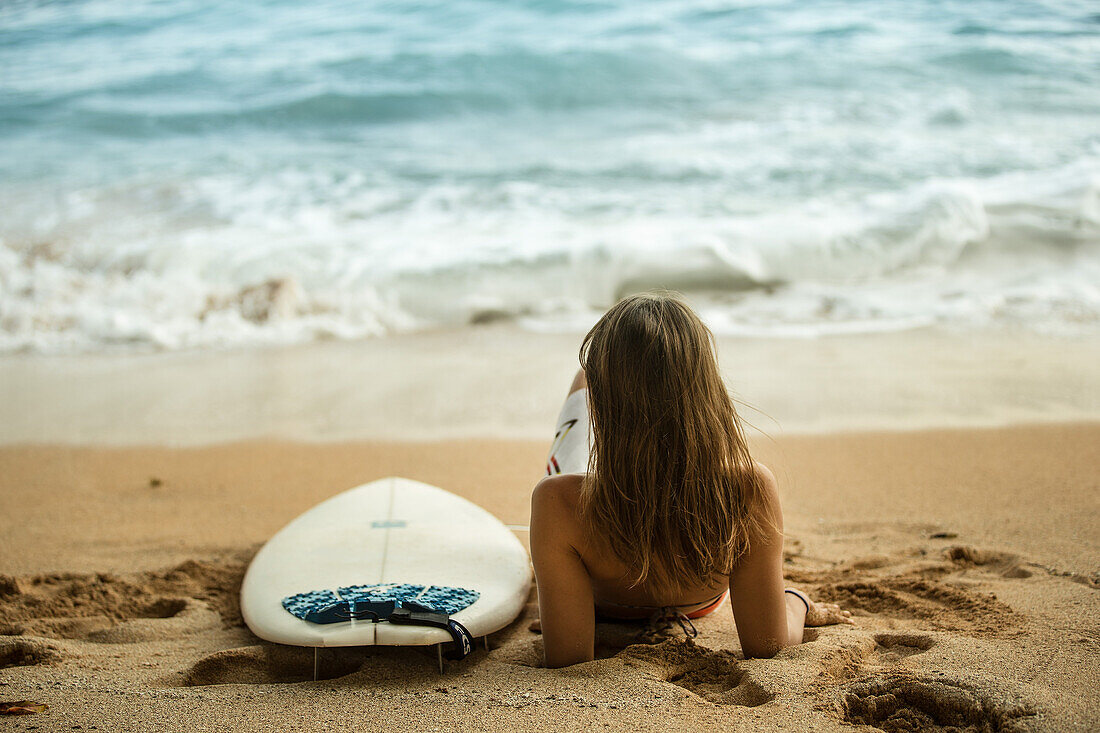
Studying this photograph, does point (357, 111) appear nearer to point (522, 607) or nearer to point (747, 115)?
point (747, 115)

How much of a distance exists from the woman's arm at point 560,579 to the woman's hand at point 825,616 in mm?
645

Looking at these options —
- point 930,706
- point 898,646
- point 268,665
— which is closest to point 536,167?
point 268,665

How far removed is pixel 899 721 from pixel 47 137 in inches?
520

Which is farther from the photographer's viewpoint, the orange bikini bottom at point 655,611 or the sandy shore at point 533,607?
the orange bikini bottom at point 655,611

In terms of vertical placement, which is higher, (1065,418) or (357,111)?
(357,111)

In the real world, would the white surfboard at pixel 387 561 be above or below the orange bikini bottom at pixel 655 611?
above

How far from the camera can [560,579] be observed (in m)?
2.14

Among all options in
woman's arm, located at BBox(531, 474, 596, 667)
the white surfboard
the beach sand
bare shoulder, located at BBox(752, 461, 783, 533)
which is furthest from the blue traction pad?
bare shoulder, located at BBox(752, 461, 783, 533)

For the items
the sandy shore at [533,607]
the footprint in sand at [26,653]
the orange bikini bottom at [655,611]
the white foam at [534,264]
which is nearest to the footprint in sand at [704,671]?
the sandy shore at [533,607]

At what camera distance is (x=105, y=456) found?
408cm

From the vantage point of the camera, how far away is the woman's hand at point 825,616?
7.88ft

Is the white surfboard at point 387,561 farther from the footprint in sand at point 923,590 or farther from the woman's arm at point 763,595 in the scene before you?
the footprint in sand at point 923,590

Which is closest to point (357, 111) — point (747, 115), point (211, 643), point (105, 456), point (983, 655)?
point (747, 115)

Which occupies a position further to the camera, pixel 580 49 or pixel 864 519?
pixel 580 49
